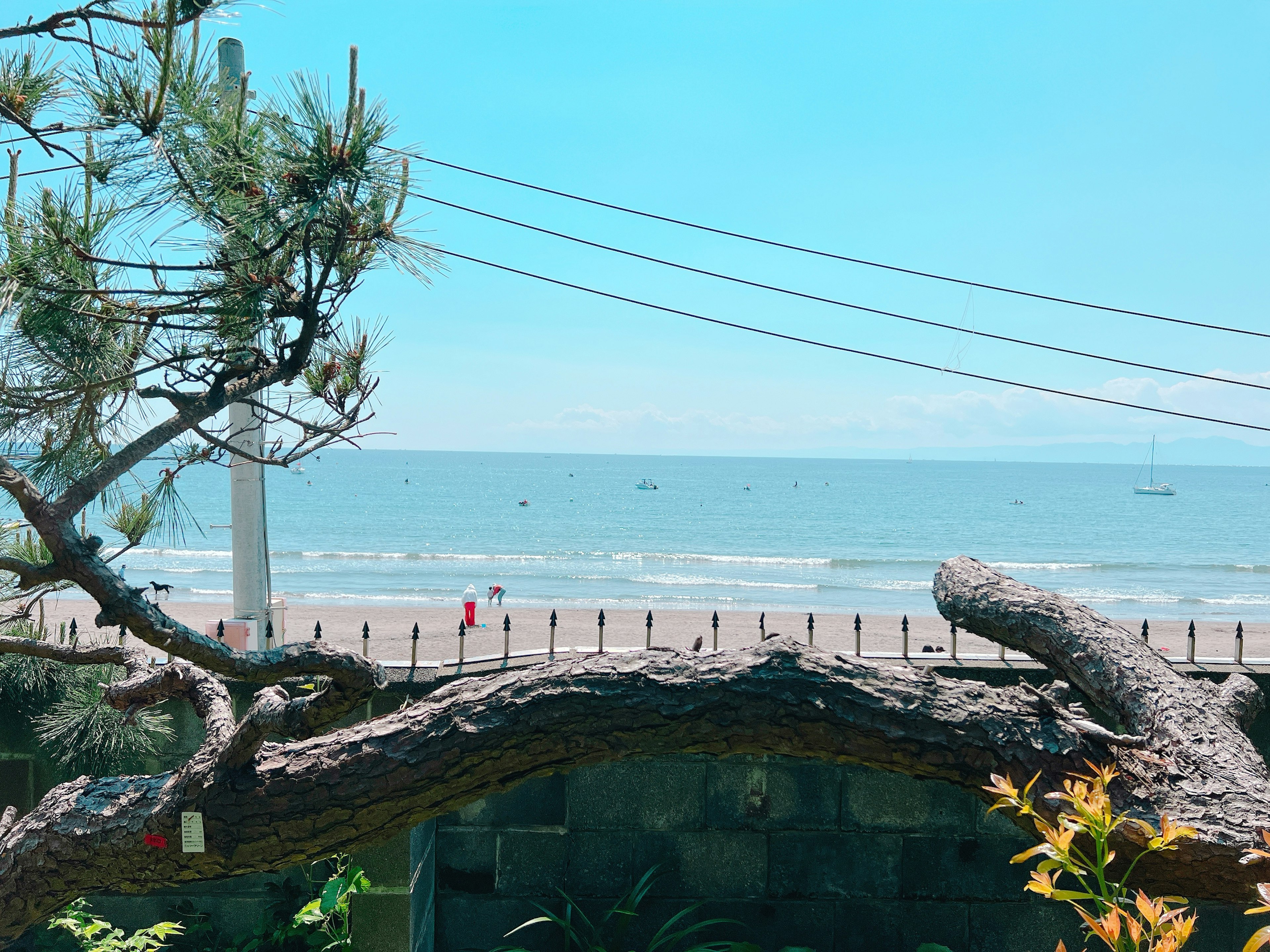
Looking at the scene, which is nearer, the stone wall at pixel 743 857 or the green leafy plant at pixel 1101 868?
→ the green leafy plant at pixel 1101 868

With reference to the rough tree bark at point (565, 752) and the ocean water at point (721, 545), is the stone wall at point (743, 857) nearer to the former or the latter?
the rough tree bark at point (565, 752)

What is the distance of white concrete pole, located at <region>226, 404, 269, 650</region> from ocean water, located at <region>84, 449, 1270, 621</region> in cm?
56

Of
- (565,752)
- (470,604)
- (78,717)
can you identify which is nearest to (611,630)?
(470,604)

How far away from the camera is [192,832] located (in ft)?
8.89

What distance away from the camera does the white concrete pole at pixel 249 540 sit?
5.66 meters

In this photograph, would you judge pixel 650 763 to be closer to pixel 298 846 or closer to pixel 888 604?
pixel 298 846

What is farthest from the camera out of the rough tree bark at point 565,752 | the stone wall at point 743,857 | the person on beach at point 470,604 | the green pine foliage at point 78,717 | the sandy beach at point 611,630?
the person on beach at point 470,604

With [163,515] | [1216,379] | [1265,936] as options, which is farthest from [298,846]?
[1216,379]

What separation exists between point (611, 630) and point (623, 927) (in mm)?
8615

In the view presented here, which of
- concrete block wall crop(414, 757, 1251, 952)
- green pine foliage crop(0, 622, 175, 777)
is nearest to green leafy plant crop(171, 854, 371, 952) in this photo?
concrete block wall crop(414, 757, 1251, 952)

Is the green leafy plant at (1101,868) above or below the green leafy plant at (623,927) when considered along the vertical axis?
above

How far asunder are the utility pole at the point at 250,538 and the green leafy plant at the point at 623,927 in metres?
2.63

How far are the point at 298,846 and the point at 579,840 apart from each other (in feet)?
7.59

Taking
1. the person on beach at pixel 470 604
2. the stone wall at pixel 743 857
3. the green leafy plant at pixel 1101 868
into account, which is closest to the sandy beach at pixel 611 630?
the person on beach at pixel 470 604
